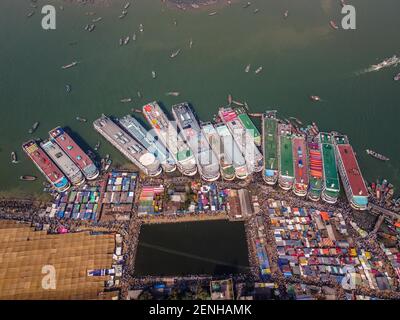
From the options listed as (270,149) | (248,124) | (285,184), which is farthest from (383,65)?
(285,184)

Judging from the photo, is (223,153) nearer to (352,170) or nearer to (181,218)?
(181,218)

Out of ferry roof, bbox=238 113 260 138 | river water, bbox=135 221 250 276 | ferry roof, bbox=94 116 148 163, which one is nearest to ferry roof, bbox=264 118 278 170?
ferry roof, bbox=238 113 260 138

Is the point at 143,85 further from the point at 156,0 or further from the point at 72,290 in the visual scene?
the point at 72,290

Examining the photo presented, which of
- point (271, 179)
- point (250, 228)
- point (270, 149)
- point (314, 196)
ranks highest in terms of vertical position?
point (270, 149)

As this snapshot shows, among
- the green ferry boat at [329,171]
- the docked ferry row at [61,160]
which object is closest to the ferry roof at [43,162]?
the docked ferry row at [61,160]

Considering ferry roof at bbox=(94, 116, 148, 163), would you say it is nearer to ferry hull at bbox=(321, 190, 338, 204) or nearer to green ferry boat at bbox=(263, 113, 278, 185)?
green ferry boat at bbox=(263, 113, 278, 185)

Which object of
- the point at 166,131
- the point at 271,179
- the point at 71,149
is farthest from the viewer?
the point at 166,131

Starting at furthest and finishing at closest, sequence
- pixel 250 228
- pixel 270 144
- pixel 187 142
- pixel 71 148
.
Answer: pixel 270 144 < pixel 71 148 < pixel 187 142 < pixel 250 228

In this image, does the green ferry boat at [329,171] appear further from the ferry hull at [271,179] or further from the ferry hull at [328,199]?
the ferry hull at [271,179]

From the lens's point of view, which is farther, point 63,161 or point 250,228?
point 63,161
